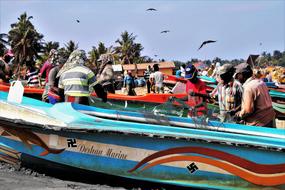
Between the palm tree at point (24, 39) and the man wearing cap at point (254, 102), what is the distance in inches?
2249

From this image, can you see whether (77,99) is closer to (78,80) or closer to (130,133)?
(78,80)

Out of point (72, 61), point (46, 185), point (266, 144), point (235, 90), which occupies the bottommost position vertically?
point (46, 185)


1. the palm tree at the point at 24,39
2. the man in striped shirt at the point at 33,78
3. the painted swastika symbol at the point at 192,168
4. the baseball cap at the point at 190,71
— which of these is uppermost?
the palm tree at the point at 24,39

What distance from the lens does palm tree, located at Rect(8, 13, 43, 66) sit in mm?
61875

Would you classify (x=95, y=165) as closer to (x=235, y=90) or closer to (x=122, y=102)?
(x=235, y=90)

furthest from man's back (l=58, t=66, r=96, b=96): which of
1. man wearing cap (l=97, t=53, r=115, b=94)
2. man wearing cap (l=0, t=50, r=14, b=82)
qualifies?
man wearing cap (l=0, t=50, r=14, b=82)

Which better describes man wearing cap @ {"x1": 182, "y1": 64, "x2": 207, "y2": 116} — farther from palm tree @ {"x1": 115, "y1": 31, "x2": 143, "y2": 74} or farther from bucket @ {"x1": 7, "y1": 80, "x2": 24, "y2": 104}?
palm tree @ {"x1": 115, "y1": 31, "x2": 143, "y2": 74}

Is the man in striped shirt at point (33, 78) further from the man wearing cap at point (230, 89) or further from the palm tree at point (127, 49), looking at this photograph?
the palm tree at point (127, 49)

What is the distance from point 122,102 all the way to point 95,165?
15.1 feet

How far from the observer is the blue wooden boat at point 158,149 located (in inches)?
210

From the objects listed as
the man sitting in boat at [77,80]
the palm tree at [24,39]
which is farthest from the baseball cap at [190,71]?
the palm tree at [24,39]

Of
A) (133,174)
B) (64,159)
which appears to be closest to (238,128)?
(133,174)

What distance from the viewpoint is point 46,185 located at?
5277 millimetres

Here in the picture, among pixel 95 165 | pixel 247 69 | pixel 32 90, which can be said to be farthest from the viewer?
pixel 32 90
